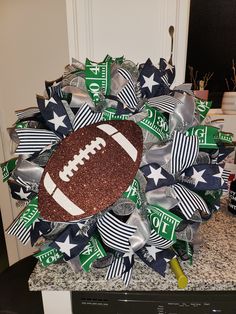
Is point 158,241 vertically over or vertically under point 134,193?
under

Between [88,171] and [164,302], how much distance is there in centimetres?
34

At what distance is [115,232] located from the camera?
17.7 inches

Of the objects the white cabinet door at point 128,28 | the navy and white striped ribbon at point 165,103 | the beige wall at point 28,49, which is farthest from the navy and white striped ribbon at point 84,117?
the beige wall at point 28,49

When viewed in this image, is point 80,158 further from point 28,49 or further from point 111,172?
point 28,49

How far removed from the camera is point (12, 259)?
1661 millimetres

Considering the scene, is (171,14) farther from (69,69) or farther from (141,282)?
(141,282)

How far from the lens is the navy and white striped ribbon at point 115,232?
447mm

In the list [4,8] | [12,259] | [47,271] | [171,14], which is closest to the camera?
[47,271]

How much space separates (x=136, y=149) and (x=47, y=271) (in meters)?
0.34

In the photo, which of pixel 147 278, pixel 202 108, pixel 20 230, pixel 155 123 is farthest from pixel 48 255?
pixel 202 108

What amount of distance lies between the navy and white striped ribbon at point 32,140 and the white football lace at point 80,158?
0.07m

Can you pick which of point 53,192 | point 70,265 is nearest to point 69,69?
point 53,192

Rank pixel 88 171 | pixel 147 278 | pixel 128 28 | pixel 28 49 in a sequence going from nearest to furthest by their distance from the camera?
Result: pixel 88 171 < pixel 147 278 < pixel 128 28 < pixel 28 49

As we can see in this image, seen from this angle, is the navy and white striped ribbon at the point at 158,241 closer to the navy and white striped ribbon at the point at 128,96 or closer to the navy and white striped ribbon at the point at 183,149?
the navy and white striped ribbon at the point at 183,149
